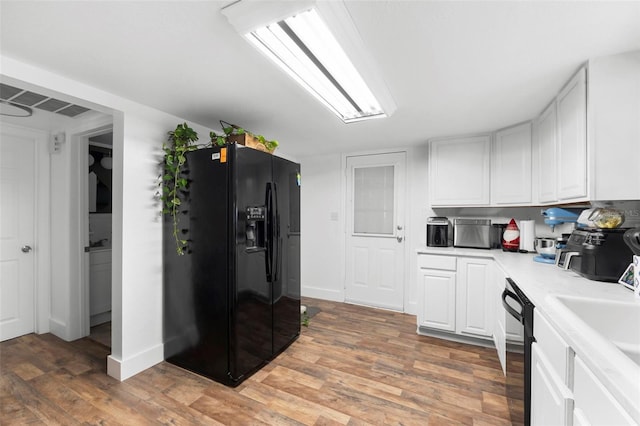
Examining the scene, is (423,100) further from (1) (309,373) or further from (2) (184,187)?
(1) (309,373)

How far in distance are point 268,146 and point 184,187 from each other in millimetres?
768

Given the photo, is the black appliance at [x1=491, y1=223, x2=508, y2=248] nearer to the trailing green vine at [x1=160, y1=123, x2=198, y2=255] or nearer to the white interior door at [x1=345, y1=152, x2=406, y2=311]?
the white interior door at [x1=345, y1=152, x2=406, y2=311]

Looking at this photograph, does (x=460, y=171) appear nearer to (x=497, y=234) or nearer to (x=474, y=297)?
(x=497, y=234)

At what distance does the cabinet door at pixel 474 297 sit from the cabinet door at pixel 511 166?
0.70m

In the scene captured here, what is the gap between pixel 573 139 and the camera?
Result: 1.71 m

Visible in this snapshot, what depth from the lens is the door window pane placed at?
3.67 meters

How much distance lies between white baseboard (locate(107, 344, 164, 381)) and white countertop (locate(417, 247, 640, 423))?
8.66ft

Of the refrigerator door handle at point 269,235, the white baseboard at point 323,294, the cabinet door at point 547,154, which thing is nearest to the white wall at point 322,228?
the white baseboard at point 323,294

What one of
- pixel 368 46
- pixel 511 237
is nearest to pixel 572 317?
pixel 368 46

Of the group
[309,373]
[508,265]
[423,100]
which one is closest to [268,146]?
[423,100]

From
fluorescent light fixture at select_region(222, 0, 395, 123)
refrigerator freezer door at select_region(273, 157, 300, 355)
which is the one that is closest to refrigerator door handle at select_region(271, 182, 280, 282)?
refrigerator freezer door at select_region(273, 157, 300, 355)

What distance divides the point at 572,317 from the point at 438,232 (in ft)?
6.77

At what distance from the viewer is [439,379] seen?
6.81 feet

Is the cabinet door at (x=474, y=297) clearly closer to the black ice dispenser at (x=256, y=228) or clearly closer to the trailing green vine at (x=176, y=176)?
the black ice dispenser at (x=256, y=228)
